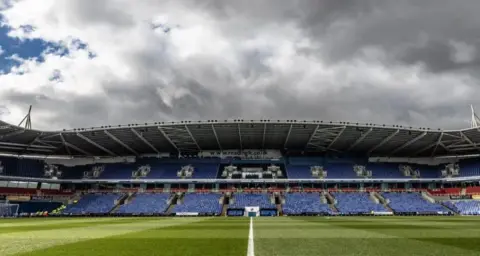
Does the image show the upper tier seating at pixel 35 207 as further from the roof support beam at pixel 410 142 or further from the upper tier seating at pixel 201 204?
the roof support beam at pixel 410 142

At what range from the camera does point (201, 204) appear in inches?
2603

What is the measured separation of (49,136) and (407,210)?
65214 millimetres

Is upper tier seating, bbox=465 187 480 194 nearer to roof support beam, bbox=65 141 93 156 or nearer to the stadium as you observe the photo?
the stadium

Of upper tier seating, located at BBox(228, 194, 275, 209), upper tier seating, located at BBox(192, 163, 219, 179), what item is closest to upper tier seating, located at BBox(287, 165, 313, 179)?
upper tier seating, located at BBox(228, 194, 275, 209)

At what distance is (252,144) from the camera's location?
7631cm

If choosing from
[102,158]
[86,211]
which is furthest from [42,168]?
[86,211]

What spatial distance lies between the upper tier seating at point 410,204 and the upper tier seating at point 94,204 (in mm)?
52877

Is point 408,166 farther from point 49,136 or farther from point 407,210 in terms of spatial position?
point 49,136

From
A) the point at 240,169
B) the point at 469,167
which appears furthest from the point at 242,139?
the point at 469,167

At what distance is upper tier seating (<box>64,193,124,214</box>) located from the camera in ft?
214

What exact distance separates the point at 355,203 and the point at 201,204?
1128 inches

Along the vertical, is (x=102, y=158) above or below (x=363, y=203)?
above

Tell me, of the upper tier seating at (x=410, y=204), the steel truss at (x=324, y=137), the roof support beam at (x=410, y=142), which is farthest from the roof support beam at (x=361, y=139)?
the upper tier seating at (x=410, y=204)

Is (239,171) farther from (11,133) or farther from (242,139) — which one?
(11,133)
